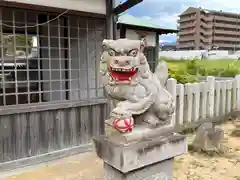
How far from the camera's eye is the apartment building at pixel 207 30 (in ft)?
127

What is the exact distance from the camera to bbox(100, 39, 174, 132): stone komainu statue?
81.5 inches

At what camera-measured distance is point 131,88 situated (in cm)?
219

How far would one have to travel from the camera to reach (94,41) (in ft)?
16.8

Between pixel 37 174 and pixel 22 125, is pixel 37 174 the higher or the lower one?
the lower one

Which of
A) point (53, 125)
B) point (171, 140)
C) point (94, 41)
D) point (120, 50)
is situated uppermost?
point (94, 41)

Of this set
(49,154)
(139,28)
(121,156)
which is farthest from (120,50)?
(139,28)

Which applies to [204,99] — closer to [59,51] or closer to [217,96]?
[217,96]

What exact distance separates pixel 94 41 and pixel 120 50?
316cm

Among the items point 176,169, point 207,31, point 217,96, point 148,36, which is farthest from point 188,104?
point 207,31

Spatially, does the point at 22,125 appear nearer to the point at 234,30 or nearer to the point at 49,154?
the point at 49,154

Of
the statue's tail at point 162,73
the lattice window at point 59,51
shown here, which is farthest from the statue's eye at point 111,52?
the lattice window at point 59,51

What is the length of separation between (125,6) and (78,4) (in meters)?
0.81

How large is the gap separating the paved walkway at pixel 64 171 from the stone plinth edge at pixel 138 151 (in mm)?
1583

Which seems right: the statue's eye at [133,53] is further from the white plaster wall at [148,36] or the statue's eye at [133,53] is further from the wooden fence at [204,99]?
the white plaster wall at [148,36]
